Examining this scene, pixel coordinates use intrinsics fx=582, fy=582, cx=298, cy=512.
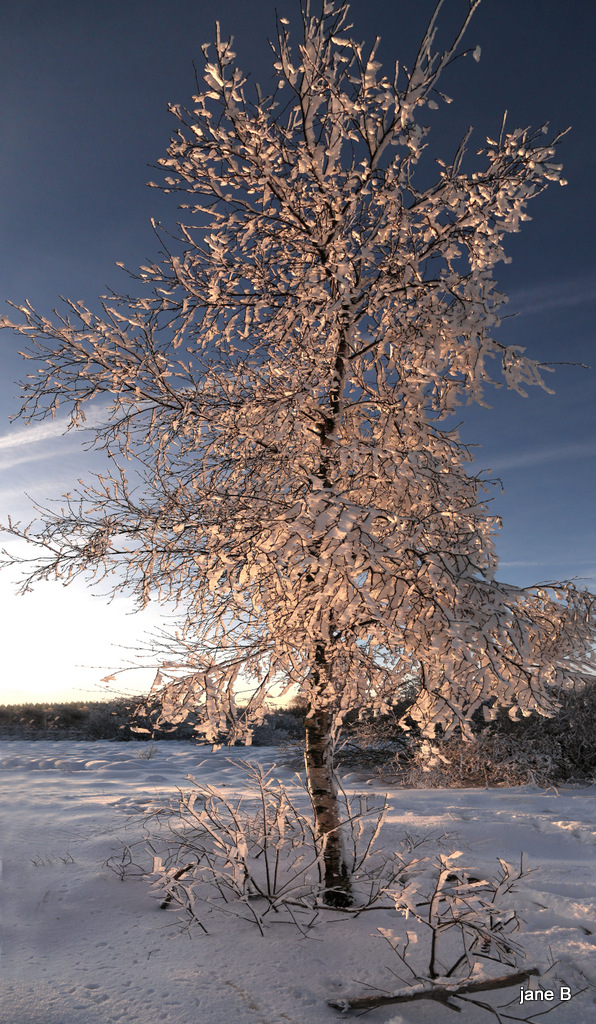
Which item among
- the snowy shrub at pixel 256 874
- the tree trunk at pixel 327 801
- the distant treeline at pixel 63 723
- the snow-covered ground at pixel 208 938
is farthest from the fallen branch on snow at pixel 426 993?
the distant treeline at pixel 63 723

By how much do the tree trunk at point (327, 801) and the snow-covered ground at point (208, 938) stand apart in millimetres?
269

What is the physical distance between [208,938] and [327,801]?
110 centimetres

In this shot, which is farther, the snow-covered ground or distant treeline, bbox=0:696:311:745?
distant treeline, bbox=0:696:311:745

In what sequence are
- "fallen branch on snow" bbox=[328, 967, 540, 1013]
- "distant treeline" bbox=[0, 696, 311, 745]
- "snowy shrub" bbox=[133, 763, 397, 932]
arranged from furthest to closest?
"distant treeline" bbox=[0, 696, 311, 745], "snowy shrub" bbox=[133, 763, 397, 932], "fallen branch on snow" bbox=[328, 967, 540, 1013]

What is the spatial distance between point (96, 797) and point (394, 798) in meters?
3.69

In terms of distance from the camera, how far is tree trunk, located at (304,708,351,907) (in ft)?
12.9

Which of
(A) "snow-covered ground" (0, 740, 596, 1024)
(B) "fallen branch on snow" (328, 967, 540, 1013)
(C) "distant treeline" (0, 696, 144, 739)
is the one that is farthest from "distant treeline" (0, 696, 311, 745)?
(B) "fallen branch on snow" (328, 967, 540, 1013)

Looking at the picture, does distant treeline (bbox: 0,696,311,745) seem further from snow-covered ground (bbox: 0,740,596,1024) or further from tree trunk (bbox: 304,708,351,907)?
tree trunk (bbox: 304,708,351,907)

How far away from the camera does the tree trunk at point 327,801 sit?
3938 millimetres

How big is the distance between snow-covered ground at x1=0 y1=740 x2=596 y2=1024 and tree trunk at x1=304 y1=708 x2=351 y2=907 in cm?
27

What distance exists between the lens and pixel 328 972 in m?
2.99

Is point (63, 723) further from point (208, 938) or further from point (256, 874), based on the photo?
point (208, 938)

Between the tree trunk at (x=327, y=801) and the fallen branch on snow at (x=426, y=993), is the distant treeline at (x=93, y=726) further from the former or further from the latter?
the fallen branch on snow at (x=426, y=993)

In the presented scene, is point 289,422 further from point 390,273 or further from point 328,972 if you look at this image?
point 328,972
